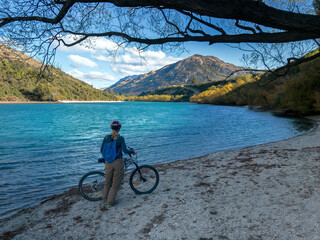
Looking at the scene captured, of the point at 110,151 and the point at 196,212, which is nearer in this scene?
the point at 196,212

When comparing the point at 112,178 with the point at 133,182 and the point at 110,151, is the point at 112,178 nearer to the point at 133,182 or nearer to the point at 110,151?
the point at 110,151

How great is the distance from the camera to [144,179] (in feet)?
21.2

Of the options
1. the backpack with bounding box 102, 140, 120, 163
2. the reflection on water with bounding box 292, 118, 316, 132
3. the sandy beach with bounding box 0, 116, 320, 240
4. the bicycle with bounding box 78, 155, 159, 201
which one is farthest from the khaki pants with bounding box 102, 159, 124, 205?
the reflection on water with bounding box 292, 118, 316, 132

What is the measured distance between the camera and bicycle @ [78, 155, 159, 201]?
20.5 ft

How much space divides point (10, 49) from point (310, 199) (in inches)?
354

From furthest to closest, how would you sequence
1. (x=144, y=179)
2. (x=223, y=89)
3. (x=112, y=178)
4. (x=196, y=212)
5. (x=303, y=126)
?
(x=223, y=89), (x=303, y=126), (x=144, y=179), (x=112, y=178), (x=196, y=212)

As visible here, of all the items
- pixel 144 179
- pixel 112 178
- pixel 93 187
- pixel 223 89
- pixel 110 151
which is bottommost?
pixel 93 187

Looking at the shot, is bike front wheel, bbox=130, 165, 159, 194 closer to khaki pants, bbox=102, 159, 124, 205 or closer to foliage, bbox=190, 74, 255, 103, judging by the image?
khaki pants, bbox=102, 159, 124, 205

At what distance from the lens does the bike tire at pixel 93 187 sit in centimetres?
625

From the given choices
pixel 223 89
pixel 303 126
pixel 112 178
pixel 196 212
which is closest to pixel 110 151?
pixel 112 178

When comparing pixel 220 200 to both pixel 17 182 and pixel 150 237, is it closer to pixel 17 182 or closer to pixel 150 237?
pixel 150 237

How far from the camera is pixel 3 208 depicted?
6.74 meters

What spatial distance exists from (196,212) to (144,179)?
2.03 m

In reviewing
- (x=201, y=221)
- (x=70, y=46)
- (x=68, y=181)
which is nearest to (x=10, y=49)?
(x=70, y=46)
